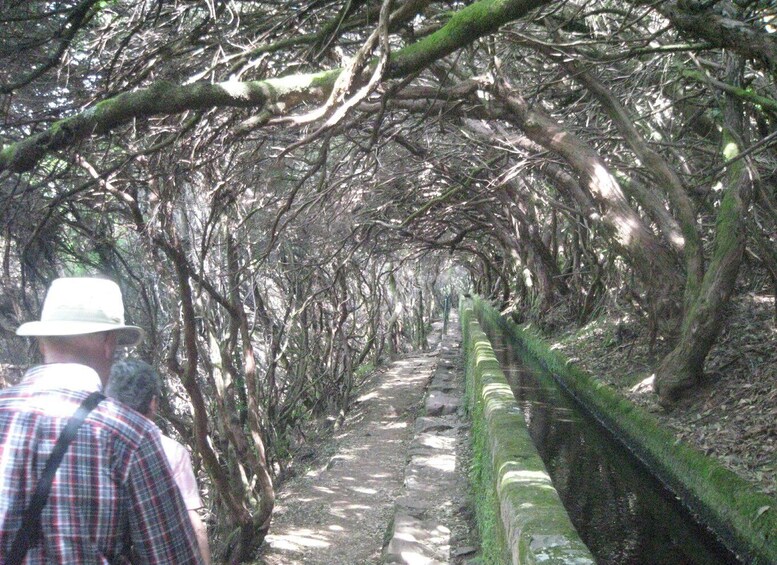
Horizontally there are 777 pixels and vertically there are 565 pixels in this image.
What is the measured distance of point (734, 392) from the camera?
825 cm

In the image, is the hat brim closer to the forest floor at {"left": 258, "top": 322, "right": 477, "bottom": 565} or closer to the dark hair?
the dark hair

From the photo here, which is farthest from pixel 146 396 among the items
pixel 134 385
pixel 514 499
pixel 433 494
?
pixel 433 494

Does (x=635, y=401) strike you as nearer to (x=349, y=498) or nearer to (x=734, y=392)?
(x=734, y=392)

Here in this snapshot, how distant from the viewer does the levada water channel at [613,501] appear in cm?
661

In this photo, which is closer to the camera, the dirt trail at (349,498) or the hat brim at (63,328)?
the hat brim at (63,328)

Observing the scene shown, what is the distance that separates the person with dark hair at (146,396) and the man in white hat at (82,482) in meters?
0.39

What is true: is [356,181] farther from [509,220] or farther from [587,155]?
[509,220]

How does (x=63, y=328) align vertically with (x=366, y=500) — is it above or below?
above

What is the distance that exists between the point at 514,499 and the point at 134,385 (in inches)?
122

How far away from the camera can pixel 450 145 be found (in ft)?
40.0

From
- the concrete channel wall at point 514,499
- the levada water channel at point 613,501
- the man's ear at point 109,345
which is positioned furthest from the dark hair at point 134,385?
the levada water channel at point 613,501

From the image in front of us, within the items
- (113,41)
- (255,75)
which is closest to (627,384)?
(255,75)

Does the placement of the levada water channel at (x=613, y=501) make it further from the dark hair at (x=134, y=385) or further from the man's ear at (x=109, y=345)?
the man's ear at (x=109, y=345)

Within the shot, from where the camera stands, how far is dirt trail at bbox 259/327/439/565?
23.8 feet
